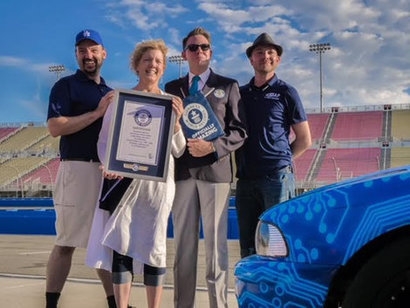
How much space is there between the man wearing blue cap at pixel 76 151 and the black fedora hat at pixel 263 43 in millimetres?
1147

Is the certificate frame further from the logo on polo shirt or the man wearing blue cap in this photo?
the logo on polo shirt

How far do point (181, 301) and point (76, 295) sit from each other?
1679 mm

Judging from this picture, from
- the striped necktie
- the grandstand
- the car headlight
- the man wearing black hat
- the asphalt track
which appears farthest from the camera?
the grandstand

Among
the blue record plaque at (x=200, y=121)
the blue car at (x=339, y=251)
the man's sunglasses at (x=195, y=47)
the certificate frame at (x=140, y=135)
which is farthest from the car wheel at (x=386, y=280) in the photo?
the man's sunglasses at (x=195, y=47)

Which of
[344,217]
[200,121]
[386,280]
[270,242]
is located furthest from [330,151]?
[386,280]

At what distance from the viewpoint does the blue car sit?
213cm

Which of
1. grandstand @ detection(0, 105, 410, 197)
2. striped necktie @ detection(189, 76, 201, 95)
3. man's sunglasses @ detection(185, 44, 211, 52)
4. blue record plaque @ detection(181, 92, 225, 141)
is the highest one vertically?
man's sunglasses @ detection(185, 44, 211, 52)

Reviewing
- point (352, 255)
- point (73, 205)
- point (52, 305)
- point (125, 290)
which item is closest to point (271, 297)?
point (352, 255)

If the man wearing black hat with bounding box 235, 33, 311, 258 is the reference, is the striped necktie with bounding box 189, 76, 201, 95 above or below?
above

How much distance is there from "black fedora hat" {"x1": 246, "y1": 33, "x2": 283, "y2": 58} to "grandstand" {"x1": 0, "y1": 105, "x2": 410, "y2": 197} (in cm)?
2834

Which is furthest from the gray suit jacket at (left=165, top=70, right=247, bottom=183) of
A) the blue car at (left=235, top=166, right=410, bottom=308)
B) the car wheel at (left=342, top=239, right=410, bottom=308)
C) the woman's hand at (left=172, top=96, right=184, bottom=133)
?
the car wheel at (left=342, top=239, right=410, bottom=308)

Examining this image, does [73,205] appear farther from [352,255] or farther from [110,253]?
[352,255]

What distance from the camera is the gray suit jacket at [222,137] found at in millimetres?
3615

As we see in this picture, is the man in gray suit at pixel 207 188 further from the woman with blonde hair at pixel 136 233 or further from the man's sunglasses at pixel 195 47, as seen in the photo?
the woman with blonde hair at pixel 136 233
